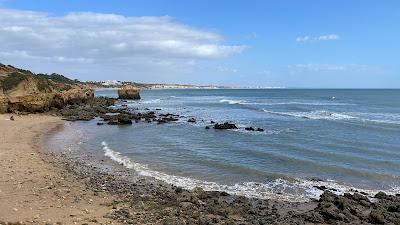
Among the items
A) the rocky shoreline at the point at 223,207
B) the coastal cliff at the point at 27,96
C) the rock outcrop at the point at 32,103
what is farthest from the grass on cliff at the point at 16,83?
the rocky shoreline at the point at 223,207

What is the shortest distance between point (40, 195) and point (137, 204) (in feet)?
11.3

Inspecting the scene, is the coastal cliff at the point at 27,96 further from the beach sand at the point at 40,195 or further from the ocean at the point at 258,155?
the beach sand at the point at 40,195

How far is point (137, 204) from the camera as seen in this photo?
14.0 metres

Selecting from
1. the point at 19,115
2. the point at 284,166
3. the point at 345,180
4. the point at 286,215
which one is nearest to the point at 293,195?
the point at 286,215

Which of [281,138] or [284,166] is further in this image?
[281,138]

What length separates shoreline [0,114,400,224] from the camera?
12516 millimetres

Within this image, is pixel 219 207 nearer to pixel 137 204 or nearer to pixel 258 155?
pixel 137 204

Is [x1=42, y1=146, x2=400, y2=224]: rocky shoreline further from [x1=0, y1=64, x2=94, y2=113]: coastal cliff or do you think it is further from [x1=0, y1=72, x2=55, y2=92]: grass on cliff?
[x1=0, y1=72, x2=55, y2=92]: grass on cliff

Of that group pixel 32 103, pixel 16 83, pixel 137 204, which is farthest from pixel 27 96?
pixel 137 204

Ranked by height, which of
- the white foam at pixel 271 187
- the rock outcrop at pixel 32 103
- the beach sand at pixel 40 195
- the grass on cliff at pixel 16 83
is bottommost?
the white foam at pixel 271 187

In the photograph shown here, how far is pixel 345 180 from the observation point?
19000 mm

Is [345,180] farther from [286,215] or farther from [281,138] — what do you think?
[281,138]

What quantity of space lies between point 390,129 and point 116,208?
30781 mm

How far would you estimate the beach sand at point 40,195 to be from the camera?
12.2 meters
